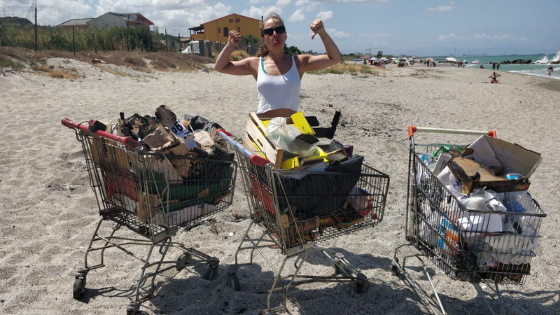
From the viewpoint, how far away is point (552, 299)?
3.07 meters

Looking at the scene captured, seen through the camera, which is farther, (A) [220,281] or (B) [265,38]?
(B) [265,38]

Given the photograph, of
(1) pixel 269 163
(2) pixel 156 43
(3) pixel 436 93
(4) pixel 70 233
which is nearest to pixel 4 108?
(4) pixel 70 233

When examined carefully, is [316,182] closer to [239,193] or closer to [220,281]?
[220,281]

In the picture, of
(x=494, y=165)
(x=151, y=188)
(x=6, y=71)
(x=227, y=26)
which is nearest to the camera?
(x=151, y=188)

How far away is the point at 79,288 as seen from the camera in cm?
288

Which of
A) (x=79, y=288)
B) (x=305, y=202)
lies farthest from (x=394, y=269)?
(x=79, y=288)

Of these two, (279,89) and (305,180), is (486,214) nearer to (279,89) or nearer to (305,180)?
(305,180)

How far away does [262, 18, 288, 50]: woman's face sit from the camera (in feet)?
11.2

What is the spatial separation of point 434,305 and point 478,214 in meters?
1.00

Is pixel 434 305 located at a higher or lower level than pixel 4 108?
lower

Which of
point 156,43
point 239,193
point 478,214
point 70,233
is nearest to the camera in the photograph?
point 478,214

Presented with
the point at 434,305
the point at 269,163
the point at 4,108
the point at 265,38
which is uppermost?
the point at 265,38

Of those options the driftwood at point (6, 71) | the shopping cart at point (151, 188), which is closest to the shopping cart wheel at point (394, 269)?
the shopping cart at point (151, 188)

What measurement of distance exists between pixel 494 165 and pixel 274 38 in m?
2.11
